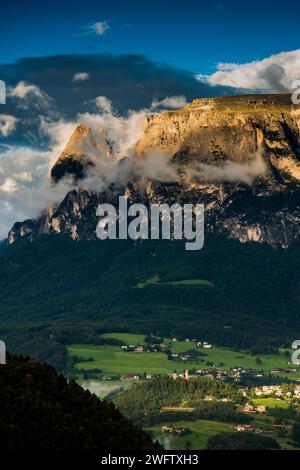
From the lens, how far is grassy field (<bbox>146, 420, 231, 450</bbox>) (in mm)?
165712

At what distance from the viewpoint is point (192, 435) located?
17588cm

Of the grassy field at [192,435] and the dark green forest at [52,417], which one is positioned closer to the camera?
the dark green forest at [52,417]

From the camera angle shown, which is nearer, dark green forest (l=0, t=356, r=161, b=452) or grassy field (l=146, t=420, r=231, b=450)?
dark green forest (l=0, t=356, r=161, b=452)

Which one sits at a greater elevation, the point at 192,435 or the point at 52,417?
the point at 52,417

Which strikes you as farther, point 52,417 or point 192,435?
point 192,435

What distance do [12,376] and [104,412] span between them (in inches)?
327

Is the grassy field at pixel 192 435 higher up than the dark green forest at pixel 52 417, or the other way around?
the dark green forest at pixel 52 417

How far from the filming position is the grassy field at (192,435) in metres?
166

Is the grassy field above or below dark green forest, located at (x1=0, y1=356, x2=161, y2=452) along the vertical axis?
below

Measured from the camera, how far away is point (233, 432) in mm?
179500

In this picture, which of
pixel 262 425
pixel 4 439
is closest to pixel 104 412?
pixel 4 439
